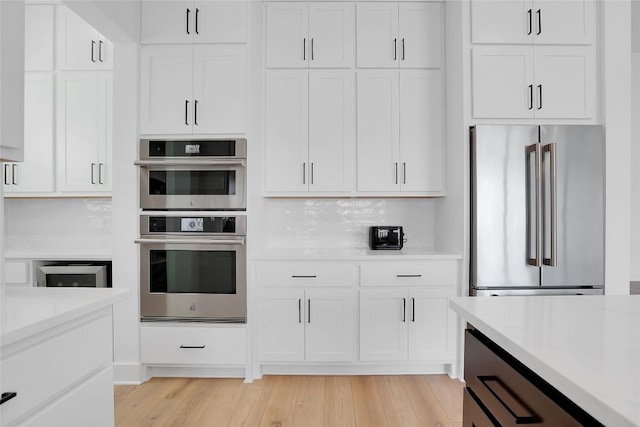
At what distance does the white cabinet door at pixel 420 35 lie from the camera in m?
3.13

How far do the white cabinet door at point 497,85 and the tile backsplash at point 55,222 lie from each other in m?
3.23

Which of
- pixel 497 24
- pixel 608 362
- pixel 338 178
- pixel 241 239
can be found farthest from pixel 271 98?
pixel 608 362

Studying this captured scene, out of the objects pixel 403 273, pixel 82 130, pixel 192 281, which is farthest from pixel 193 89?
pixel 403 273

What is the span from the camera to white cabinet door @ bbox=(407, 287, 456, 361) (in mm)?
2836

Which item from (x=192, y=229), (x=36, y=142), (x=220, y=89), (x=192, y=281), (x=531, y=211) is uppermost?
(x=220, y=89)

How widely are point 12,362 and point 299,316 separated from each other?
6.56 ft

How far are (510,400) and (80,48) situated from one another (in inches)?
146

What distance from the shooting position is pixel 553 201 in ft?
8.47

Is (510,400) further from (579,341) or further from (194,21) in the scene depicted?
(194,21)

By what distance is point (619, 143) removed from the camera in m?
2.72

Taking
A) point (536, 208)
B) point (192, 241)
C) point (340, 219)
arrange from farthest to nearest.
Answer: point (340, 219), point (192, 241), point (536, 208)

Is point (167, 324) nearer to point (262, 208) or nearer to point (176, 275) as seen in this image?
point (176, 275)

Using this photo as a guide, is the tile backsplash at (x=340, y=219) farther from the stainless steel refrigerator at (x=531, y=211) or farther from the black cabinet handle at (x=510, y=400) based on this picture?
the black cabinet handle at (x=510, y=400)

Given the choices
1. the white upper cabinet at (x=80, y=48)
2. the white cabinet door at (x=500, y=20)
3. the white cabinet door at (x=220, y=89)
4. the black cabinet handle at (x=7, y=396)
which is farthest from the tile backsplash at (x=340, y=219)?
the black cabinet handle at (x=7, y=396)
